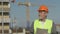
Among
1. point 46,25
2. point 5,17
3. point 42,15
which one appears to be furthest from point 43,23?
point 5,17

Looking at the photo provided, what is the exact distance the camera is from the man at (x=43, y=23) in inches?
206

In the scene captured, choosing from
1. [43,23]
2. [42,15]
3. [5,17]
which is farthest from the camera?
[5,17]

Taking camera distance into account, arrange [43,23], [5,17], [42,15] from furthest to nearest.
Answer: [5,17]
[43,23]
[42,15]

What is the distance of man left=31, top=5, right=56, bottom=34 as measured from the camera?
5242mm

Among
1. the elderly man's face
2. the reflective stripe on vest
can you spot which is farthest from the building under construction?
the elderly man's face

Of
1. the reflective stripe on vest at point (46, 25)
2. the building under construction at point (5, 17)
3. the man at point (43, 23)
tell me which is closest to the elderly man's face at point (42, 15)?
the man at point (43, 23)

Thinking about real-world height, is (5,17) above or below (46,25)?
below

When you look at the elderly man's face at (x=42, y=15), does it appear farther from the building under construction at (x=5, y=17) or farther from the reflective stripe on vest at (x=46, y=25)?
the building under construction at (x=5, y=17)

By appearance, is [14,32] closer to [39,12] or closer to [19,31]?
[19,31]

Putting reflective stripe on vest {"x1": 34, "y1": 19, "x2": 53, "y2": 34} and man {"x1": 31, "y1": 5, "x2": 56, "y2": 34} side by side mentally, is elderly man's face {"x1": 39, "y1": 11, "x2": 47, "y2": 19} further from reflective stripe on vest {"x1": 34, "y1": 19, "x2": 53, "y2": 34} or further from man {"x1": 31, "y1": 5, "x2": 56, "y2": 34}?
reflective stripe on vest {"x1": 34, "y1": 19, "x2": 53, "y2": 34}

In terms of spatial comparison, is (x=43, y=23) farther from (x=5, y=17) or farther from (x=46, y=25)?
(x=5, y=17)

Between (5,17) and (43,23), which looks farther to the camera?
(5,17)

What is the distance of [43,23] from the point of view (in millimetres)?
5375

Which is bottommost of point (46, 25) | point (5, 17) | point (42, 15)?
point (5, 17)
